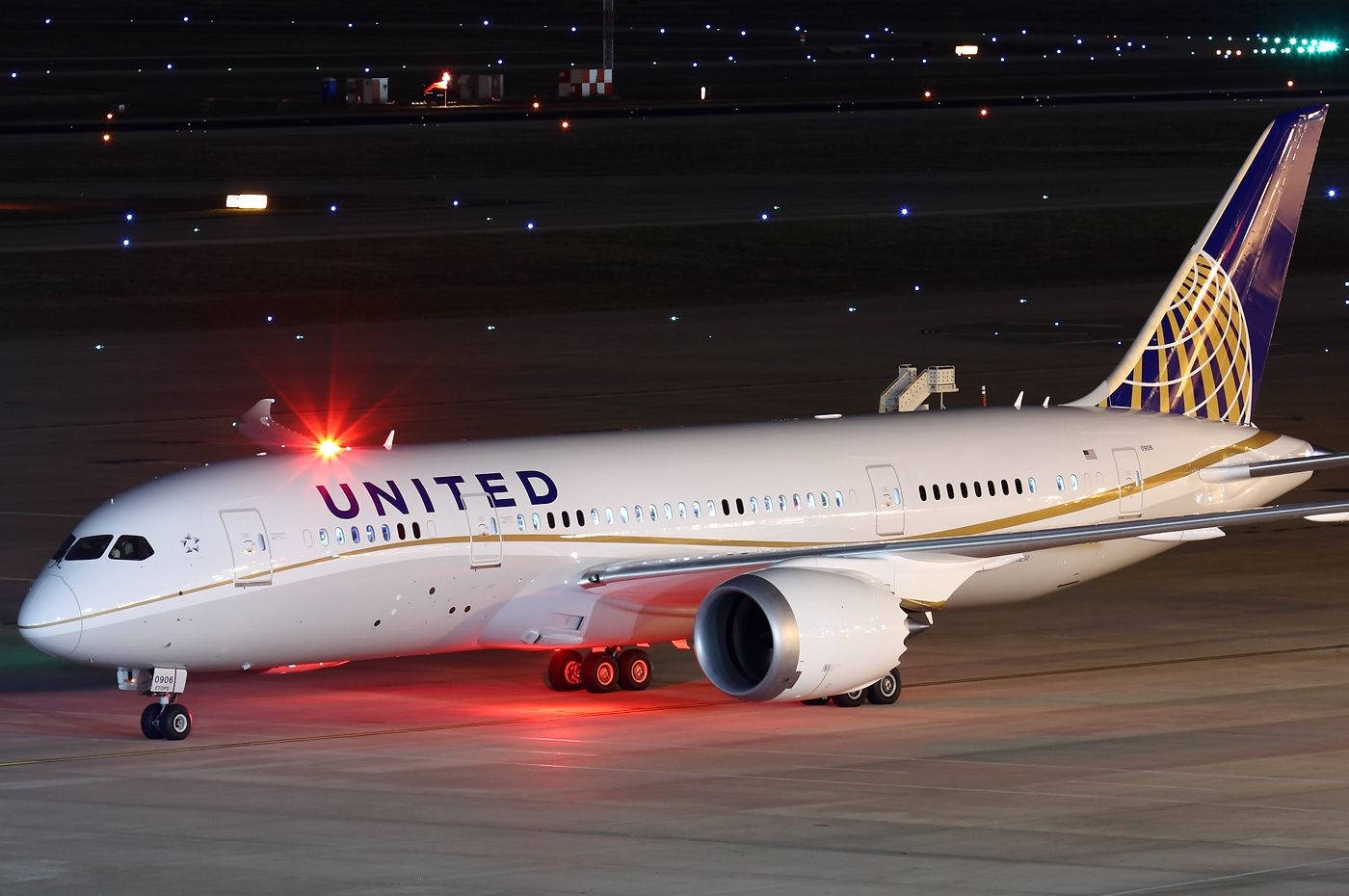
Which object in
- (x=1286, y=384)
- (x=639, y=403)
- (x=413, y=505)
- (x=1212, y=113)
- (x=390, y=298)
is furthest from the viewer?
(x=1212, y=113)

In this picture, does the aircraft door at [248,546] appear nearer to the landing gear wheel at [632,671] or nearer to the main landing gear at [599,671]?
the main landing gear at [599,671]

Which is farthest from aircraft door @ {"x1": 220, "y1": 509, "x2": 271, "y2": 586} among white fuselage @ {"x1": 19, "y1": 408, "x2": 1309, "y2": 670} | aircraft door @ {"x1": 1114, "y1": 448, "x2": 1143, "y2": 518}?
aircraft door @ {"x1": 1114, "y1": 448, "x2": 1143, "y2": 518}

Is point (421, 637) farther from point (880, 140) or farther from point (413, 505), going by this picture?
point (880, 140)

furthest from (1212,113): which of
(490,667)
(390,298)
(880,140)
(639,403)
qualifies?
(490,667)

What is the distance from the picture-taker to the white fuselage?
109ft

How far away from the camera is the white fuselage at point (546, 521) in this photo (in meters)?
33.2

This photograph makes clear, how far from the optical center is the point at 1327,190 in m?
113

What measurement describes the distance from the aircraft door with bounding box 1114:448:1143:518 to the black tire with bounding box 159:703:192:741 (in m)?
15.0

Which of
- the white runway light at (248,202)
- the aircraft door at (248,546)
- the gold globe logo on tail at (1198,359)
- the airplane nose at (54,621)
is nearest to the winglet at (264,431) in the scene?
the aircraft door at (248,546)

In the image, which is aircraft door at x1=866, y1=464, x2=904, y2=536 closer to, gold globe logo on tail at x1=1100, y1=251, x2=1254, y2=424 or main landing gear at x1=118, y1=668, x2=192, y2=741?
gold globe logo on tail at x1=1100, y1=251, x2=1254, y2=424

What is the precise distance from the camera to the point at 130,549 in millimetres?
33000

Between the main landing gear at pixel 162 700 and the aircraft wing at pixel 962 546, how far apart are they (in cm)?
563

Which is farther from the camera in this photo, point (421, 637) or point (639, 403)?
point (639, 403)

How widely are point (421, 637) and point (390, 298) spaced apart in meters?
52.4
